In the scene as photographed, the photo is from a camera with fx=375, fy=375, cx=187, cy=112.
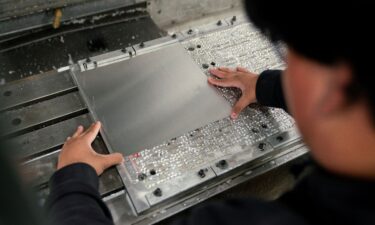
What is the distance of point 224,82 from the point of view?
1.40 meters

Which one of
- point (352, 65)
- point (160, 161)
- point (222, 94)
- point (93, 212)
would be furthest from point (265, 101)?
point (352, 65)

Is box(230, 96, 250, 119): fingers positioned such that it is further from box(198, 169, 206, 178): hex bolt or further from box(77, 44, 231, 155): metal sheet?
box(198, 169, 206, 178): hex bolt

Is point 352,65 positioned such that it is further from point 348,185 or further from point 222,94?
point 222,94

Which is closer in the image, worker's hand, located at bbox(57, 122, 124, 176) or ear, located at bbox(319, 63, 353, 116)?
ear, located at bbox(319, 63, 353, 116)

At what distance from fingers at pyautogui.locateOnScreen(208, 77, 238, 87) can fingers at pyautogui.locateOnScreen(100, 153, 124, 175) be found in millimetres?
470

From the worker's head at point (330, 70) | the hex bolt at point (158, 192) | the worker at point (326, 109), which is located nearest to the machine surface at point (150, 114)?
the hex bolt at point (158, 192)

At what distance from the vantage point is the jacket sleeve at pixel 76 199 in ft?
3.01

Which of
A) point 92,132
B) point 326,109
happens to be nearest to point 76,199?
point 92,132

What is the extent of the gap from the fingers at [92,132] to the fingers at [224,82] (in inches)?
17.9

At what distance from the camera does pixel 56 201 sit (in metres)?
0.97

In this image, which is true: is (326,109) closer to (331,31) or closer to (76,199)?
(331,31)

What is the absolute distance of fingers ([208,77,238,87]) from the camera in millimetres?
1377

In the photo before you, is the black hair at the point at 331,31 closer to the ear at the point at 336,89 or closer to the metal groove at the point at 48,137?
the ear at the point at 336,89

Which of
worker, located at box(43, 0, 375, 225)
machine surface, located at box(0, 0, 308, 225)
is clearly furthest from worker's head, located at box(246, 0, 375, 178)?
machine surface, located at box(0, 0, 308, 225)
